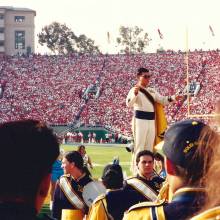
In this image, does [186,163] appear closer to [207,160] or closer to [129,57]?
[207,160]

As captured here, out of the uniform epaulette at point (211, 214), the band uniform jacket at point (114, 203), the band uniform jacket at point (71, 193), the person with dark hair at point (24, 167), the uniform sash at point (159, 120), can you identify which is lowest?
the band uniform jacket at point (71, 193)

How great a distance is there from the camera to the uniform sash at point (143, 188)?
19.5ft

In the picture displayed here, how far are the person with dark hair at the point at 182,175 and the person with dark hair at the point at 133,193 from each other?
1947mm

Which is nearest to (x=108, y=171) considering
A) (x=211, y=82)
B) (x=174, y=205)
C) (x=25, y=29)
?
(x=174, y=205)

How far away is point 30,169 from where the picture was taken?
262 cm

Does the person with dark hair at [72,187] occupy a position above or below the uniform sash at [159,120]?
below

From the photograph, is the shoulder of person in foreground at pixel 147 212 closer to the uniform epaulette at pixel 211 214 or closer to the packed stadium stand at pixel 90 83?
the uniform epaulette at pixel 211 214

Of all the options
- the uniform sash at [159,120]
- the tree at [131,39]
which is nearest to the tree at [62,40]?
the tree at [131,39]

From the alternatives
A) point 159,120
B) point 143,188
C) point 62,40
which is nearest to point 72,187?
point 143,188

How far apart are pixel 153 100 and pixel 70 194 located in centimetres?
323

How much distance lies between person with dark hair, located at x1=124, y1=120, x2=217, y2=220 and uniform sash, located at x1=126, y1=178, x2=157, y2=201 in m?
2.65

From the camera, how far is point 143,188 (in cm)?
602

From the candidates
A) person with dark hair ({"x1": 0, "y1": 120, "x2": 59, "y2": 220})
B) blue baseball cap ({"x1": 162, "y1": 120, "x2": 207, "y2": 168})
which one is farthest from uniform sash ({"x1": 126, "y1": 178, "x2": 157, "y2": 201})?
person with dark hair ({"x1": 0, "y1": 120, "x2": 59, "y2": 220})

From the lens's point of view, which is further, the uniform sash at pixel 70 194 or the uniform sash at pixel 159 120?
the uniform sash at pixel 159 120
